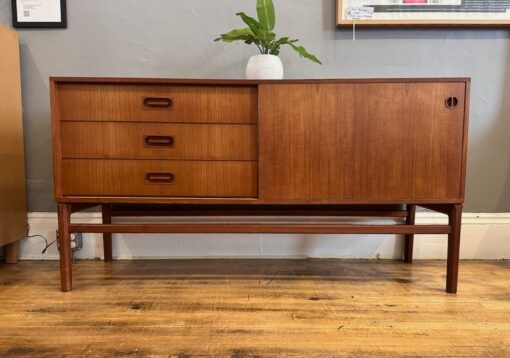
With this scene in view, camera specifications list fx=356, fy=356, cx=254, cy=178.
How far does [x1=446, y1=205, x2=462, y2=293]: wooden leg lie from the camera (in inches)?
48.9

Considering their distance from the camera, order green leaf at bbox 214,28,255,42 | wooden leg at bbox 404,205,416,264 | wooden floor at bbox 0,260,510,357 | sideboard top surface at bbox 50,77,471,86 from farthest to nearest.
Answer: wooden leg at bbox 404,205,416,264 < green leaf at bbox 214,28,255,42 < sideboard top surface at bbox 50,77,471,86 < wooden floor at bbox 0,260,510,357


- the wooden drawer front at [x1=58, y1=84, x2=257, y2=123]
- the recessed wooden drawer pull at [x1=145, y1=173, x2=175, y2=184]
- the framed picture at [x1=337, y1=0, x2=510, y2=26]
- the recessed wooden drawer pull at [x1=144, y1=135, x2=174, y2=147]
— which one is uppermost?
the framed picture at [x1=337, y1=0, x2=510, y2=26]

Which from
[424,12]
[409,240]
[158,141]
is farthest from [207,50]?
[409,240]

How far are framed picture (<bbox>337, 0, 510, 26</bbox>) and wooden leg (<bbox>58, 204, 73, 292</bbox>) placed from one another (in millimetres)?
1356

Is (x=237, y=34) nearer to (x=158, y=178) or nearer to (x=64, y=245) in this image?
(x=158, y=178)

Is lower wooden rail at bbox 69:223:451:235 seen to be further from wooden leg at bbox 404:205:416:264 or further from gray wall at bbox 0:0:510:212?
gray wall at bbox 0:0:510:212

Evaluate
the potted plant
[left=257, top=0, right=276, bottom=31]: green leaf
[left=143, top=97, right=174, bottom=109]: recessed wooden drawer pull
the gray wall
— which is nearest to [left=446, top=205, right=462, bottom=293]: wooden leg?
the gray wall

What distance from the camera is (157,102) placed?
4.00 ft

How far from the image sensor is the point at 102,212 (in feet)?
5.04

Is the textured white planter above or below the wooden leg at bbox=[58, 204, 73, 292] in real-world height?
above

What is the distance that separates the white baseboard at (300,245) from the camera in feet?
5.40

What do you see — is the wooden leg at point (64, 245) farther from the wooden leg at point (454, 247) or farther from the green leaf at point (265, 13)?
the wooden leg at point (454, 247)

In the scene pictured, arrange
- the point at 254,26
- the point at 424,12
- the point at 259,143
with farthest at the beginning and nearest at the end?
the point at 424,12
the point at 254,26
the point at 259,143

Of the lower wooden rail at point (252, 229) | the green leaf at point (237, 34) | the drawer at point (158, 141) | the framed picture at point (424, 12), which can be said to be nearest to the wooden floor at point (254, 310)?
the lower wooden rail at point (252, 229)
